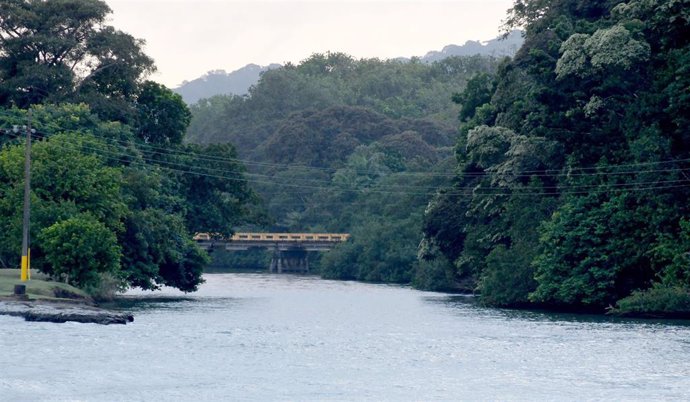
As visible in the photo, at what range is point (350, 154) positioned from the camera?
164m

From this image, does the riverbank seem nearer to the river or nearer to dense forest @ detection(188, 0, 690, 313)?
the river

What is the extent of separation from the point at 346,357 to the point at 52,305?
1526 cm

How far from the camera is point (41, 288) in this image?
5859cm

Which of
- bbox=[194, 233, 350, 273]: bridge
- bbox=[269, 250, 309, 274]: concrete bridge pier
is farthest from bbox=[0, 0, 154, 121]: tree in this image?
bbox=[269, 250, 309, 274]: concrete bridge pier

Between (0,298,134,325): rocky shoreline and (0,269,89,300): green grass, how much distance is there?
5.44 feet

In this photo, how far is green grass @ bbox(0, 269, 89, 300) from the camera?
5759cm

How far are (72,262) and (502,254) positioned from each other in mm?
22930

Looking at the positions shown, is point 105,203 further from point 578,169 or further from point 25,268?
point 578,169

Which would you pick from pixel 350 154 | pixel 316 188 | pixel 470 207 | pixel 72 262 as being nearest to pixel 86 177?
pixel 72 262

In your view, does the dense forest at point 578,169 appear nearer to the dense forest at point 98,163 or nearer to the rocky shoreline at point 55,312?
the dense forest at point 98,163

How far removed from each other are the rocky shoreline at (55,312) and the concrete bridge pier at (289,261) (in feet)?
286

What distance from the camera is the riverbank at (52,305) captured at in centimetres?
5300

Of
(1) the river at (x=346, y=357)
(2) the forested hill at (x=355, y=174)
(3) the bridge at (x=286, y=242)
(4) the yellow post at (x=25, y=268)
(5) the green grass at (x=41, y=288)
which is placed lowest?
(1) the river at (x=346, y=357)

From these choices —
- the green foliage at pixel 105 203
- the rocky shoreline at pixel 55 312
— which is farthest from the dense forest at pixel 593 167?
the rocky shoreline at pixel 55 312
